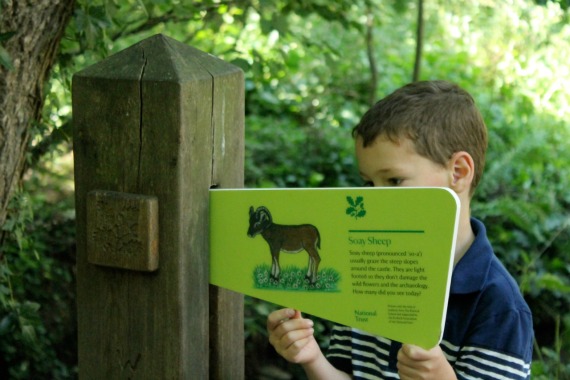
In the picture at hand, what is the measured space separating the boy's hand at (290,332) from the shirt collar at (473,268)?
32 cm

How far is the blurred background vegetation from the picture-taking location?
2.85 m

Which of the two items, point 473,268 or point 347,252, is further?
point 473,268

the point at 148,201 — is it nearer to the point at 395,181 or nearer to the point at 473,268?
the point at 395,181

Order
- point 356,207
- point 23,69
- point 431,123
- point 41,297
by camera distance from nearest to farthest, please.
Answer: point 356,207 < point 431,123 < point 23,69 < point 41,297

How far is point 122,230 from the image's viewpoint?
1.50 m

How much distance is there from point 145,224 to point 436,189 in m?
0.51

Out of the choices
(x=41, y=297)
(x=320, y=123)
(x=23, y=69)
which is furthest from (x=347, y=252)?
(x=320, y=123)

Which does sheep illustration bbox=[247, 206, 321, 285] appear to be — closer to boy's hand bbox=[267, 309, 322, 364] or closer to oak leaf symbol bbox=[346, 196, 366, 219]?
oak leaf symbol bbox=[346, 196, 366, 219]

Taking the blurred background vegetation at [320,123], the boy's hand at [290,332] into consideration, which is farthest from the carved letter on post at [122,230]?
the blurred background vegetation at [320,123]

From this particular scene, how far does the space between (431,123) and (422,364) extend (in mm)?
582

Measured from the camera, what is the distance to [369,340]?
191cm

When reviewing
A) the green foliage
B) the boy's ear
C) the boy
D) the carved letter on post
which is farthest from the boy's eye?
the green foliage

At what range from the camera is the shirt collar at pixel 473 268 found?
1.70 metres

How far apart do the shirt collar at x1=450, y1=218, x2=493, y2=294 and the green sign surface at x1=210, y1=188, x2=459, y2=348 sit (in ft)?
1.13
